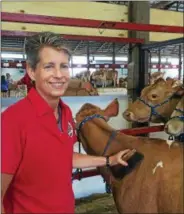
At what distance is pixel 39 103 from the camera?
115 centimetres

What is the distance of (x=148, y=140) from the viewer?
1.71m

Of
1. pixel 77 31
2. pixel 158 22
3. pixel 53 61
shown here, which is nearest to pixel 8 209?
pixel 53 61

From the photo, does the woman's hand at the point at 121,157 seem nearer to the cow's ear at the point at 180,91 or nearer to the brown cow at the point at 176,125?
the brown cow at the point at 176,125

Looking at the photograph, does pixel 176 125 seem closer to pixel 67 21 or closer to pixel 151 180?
pixel 151 180

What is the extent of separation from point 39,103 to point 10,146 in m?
0.22

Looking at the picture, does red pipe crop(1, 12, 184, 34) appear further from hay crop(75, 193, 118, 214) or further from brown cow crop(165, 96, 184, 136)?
hay crop(75, 193, 118, 214)

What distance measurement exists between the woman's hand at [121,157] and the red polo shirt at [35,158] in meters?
0.31

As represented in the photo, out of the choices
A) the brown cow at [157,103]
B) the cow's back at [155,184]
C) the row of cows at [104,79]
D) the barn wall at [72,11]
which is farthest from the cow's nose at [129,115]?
the row of cows at [104,79]

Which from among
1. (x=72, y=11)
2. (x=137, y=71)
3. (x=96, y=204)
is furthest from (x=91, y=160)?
(x=72, y=11)

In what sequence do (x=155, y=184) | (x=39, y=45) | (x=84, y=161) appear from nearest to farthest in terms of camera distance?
1. (x=39, y=45)
2. (x=84, y=161)
3. (x=155, y=184)

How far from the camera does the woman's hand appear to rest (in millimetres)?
1454

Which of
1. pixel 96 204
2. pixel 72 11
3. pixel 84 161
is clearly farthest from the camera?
pixel 72 11

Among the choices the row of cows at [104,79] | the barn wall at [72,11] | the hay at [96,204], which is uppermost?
the barn wall at [72,11]

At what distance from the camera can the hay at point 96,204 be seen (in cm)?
293
